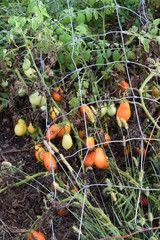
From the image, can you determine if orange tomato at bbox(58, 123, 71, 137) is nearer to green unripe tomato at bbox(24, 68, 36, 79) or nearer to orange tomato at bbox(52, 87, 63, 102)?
orange tomato at bbox(52, 87, 63, 102)

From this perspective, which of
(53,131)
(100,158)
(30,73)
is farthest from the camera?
(30,73)

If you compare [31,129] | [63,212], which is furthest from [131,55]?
[63,212]

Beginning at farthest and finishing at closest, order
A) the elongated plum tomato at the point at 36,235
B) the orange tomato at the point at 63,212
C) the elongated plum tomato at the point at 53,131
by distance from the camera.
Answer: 1. the elongated plum tomato at the point at 53,131
2. the orange tomato at the point at 63,212
3. the elongated plum tomato at the point at 36,235

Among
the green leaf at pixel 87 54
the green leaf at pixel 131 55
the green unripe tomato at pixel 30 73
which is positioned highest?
the green leaf at pixel 87 54

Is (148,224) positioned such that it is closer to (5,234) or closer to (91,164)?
(91,164)

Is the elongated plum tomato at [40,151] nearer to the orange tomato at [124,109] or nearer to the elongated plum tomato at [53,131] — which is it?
the elongated plum tomato at [53,131]

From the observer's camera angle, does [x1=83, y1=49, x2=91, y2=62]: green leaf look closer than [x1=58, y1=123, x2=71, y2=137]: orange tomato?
No


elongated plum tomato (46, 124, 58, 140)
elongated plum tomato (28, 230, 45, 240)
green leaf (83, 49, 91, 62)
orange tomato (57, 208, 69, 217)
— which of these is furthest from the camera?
green leaf (83, 49, 91, 62)

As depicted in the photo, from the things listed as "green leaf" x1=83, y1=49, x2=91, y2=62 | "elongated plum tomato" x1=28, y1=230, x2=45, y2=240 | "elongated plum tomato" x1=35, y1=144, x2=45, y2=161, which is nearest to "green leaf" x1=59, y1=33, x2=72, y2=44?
"green leaf" x1=83, y1=49, x2=91, y2=62

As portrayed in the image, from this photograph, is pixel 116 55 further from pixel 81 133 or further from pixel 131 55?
pixel 81 133

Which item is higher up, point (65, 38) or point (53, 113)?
point (65, 38)

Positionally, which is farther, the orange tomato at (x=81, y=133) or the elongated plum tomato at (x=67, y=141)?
the orange tomato at (x=81, y=133)

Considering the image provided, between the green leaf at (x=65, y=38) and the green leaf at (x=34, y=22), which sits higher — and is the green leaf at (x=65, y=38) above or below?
below

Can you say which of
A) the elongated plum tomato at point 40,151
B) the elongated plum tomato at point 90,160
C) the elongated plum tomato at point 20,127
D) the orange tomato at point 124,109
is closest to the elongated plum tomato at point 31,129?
the elongated plum tomato at point 20,127
